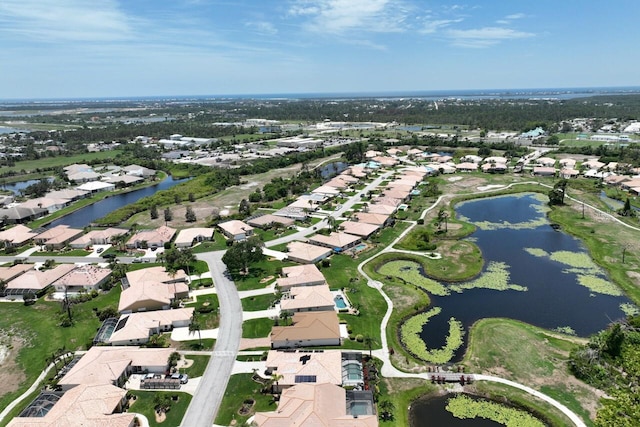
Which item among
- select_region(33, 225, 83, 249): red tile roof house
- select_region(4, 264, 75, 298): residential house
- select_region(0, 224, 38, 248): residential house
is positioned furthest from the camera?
select_region(0, 224, 38, 248): residential house

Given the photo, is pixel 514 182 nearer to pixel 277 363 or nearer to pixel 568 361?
pixel 568 361

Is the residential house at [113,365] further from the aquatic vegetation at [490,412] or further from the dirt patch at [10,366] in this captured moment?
the aquatic vegetation at [490,412]

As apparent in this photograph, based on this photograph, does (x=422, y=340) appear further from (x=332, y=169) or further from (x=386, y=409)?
(x=332, y=169)

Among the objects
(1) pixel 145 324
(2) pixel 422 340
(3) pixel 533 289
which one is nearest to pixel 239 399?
(1) pixel 145 324

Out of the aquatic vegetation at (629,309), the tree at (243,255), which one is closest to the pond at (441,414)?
the aquatic vegetation at (629,309)

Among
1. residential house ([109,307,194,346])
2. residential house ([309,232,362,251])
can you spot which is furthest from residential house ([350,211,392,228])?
residential house ([109,307,194,346])

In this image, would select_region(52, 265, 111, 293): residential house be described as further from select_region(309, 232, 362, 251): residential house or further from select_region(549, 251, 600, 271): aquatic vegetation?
select_region(549, 251, 600, 271): aquatic vegetation

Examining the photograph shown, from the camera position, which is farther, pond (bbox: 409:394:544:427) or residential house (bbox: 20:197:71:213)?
residential house (bbox: 20:197:71:213)
